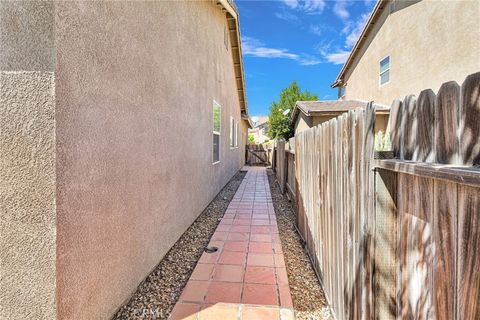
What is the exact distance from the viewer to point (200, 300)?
8.70 feet

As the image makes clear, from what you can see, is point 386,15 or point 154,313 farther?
point 386,15

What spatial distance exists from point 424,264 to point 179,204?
11.8 ft

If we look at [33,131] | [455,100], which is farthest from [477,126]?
[33,131]

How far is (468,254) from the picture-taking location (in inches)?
36.1

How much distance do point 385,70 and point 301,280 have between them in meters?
12.7

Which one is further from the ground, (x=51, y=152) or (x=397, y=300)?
(x=51, y=152)

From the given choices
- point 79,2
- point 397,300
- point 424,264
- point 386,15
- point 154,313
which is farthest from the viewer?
point 386,15

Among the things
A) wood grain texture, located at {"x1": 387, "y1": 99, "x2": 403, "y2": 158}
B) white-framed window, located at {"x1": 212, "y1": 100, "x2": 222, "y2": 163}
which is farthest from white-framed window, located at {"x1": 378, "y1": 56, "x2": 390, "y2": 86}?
wood grain texture, located at {"x1": 387, "y1": 99, "x2": 403, "y2": 158}

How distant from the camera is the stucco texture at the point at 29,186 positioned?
5.57ft

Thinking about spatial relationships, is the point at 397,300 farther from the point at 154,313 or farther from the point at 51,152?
the point at 51,152

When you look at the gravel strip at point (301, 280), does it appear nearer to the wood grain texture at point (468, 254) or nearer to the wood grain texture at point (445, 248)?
the wood grain texture at point (445, 248)

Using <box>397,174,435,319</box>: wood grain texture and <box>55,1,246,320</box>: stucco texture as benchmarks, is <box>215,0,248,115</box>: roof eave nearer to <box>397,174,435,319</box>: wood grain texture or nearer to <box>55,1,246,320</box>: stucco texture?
<box>55,1,246,320</box>: stucco texture

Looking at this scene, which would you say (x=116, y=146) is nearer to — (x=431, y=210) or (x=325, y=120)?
(x=431, y=210)

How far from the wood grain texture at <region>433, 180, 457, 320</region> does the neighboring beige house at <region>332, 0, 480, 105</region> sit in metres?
9.23
